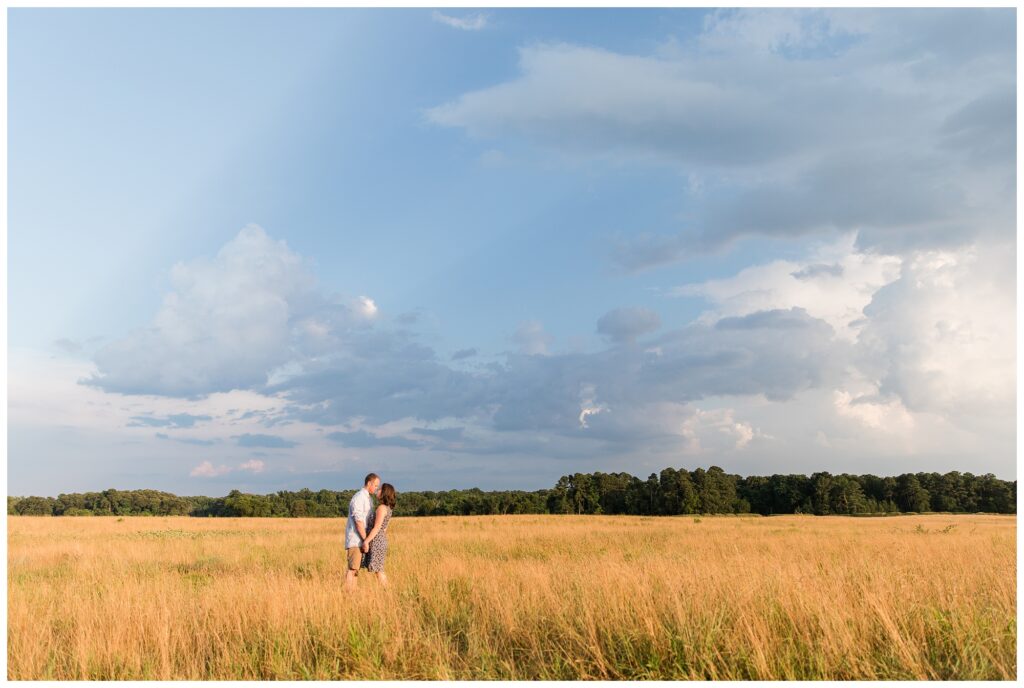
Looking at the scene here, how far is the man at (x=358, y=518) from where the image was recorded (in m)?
10.8

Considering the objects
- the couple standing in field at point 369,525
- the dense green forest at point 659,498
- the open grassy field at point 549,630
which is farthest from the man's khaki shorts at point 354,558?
the dense green forest at point 659,498

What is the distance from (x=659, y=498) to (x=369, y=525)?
79277mm

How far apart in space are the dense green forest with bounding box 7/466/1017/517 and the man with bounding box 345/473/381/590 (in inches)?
2348

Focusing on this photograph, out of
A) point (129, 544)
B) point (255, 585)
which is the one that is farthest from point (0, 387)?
point (129, 544)

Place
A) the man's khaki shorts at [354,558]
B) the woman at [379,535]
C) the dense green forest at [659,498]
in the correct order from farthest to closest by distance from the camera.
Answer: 1. the dense green forest at [659,498]
2. the woman at [379,535]
3. the man's khaki shorts at [354,558]

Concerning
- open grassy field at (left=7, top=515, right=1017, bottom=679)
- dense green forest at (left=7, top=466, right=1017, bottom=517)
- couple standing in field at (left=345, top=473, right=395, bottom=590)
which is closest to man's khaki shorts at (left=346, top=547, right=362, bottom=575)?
couple standing in field at (left=345, top=473, right=395, bottom=590)

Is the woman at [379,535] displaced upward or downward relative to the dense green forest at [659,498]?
upward

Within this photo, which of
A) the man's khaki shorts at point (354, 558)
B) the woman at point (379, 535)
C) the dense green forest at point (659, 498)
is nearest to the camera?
the man's khaki shorts at point (354, 558)

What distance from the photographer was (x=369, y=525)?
1112cm

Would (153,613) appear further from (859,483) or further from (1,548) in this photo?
(859,483)

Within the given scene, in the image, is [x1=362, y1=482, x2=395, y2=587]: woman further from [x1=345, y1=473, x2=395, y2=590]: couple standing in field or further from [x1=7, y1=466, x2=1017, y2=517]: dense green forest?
[x1=7, y1=466, x2=1017, y2=517]: dense green forest

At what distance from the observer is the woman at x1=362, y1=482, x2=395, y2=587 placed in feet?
35.7

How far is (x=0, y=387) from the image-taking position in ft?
24.0

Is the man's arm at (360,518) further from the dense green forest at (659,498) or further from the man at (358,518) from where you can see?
the dense green forest at (659,498)
